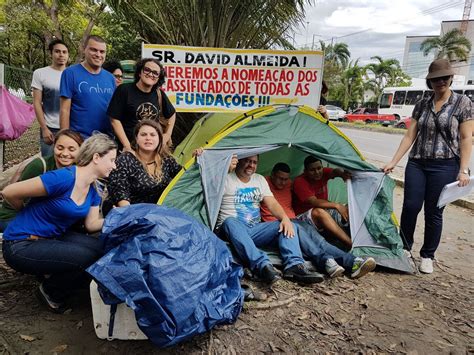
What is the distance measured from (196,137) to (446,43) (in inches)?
1496

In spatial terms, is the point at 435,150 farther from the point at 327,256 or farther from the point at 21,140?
the point at 21,140

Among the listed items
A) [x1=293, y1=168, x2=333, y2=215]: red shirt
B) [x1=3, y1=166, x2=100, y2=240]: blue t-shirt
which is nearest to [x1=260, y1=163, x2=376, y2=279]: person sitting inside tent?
[x1=293, y1=168, x2=333, y2=215]: red shirt

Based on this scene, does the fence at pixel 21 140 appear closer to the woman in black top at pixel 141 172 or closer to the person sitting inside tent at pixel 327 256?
the woman in black top at pixel 141 172

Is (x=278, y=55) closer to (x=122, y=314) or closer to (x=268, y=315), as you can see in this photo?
(x=268, y=315)

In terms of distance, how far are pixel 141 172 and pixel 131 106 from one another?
2.39 feet

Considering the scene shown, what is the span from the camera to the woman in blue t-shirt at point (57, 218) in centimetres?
224

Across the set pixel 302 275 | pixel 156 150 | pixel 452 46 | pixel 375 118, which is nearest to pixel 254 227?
pixel 302 275

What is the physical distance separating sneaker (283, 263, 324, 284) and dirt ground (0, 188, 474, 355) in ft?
0.21

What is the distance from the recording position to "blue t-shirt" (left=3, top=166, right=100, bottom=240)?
225 centimetres

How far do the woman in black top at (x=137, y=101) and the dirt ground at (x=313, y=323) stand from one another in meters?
1.42

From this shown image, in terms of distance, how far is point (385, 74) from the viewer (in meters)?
40.2

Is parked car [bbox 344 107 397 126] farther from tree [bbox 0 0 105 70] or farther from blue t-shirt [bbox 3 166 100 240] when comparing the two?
blue t-shirt [bbox 3 166 100 240]

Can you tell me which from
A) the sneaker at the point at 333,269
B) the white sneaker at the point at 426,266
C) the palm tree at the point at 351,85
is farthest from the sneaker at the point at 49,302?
the palm tree at the point at 351,85

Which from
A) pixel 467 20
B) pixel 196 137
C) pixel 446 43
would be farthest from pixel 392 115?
pixel 467 20
